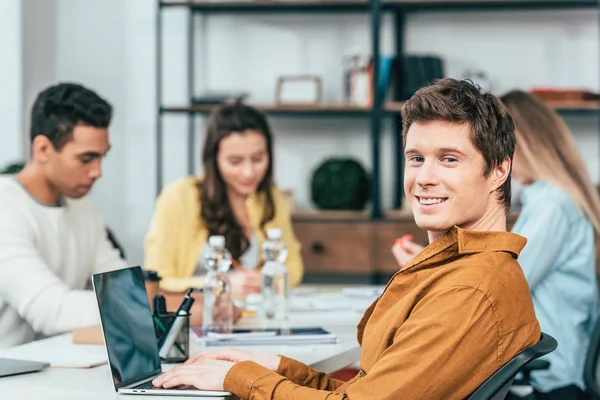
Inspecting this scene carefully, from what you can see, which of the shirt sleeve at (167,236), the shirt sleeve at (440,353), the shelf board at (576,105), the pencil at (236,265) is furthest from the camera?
the shelf board at (576,105)

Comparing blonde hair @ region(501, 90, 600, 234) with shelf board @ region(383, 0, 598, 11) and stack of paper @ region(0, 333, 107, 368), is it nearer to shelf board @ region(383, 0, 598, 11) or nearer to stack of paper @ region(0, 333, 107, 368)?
stack of paper @ region(0, 333, 107, 368)

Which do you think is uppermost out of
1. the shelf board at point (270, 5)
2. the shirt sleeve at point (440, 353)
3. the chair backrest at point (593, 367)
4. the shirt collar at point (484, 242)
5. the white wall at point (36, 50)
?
the shelf board at point (270, 5)

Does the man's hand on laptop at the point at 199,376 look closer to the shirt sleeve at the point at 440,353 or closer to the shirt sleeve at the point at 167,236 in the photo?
the shirt sleeve at the point at 440,353

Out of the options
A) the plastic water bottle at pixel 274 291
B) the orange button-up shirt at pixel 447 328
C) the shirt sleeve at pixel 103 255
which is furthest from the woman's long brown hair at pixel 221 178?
the orange button-up shirt at pixel 447 328

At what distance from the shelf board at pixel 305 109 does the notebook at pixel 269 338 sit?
2.38 m

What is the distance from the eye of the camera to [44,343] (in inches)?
81.1

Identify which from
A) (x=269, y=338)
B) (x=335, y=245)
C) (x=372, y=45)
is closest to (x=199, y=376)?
(x=269, y=338)

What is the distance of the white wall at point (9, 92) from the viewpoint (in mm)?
4379

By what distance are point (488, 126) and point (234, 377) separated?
23.0 inches

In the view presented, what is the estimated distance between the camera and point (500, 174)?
1.47m

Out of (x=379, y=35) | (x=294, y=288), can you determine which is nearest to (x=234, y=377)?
(x=294, y=288)

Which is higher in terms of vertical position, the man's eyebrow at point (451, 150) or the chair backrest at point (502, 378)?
the man's eyebrow at point (451, 150)

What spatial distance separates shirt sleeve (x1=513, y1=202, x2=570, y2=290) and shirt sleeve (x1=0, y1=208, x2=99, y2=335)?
3.92ft

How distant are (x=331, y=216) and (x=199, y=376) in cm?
282
